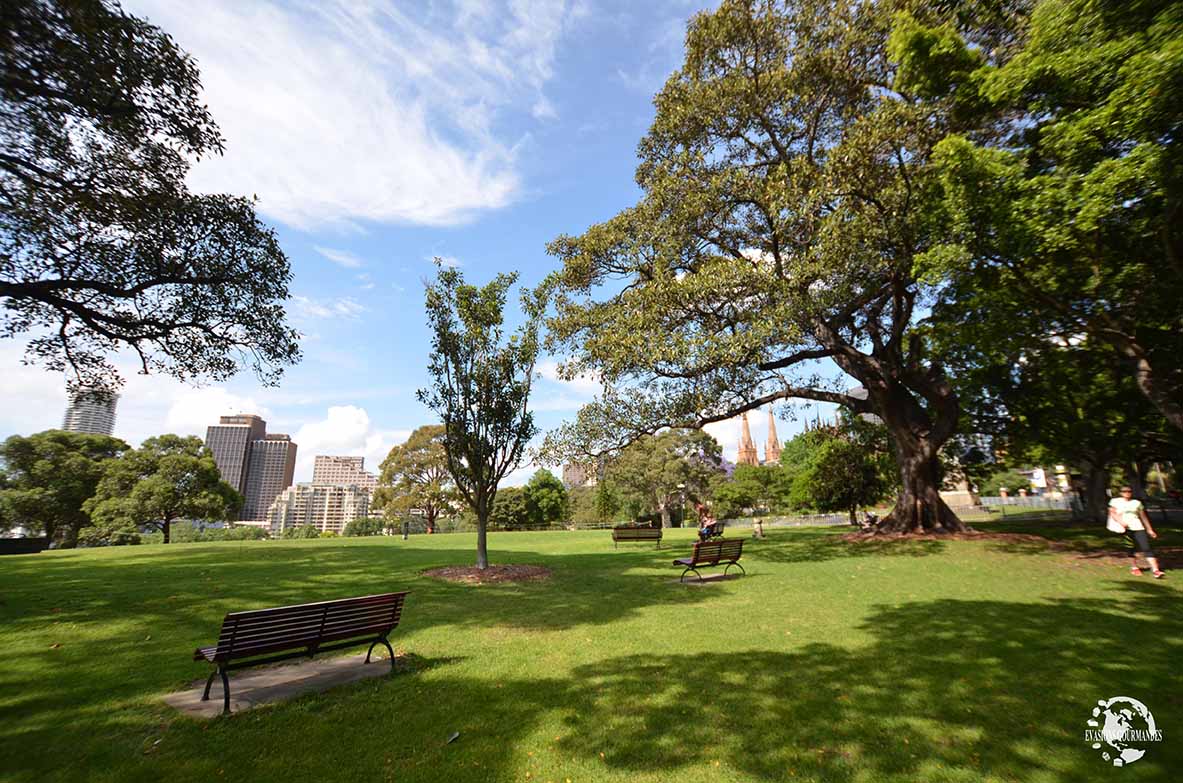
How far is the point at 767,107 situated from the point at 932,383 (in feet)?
39.8

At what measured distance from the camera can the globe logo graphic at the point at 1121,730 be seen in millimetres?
3963

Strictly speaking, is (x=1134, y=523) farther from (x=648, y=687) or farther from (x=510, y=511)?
(x=510, y=511)

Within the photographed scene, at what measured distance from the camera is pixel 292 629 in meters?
5.60

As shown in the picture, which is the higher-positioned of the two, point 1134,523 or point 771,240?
point 771,240

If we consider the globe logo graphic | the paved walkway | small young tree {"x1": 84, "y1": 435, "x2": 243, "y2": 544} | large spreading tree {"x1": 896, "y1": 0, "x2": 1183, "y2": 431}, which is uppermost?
large spreading tree {"x1": 896, "y1": 0, "x2": 1183, "y2": 431}

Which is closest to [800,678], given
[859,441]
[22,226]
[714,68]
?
[22,226]

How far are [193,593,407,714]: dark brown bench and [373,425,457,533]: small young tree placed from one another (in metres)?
42.9

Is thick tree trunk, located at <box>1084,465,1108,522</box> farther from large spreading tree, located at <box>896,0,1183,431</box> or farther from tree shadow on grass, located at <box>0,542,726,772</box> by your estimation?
tree shadow on grass, located at <box>0,542,726,772</box>

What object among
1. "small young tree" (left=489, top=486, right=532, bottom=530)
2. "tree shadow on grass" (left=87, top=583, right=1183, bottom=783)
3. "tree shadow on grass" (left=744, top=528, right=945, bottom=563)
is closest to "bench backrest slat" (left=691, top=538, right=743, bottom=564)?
"tree shadow on grass" (left=744, top=528, right=945, bottom=563)

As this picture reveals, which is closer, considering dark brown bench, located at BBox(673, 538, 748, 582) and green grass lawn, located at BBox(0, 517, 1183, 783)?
green grass lawn, located at BBox(0, 517, 1183, 783)

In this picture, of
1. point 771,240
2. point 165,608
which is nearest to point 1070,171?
point 771,240

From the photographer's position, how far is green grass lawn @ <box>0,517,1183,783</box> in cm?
394

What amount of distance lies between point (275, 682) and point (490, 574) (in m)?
8.39

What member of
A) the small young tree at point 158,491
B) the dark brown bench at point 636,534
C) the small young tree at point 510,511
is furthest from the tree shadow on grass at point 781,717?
the small young tree at point 510,511
